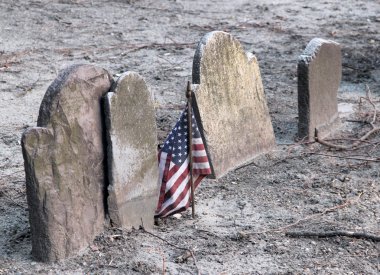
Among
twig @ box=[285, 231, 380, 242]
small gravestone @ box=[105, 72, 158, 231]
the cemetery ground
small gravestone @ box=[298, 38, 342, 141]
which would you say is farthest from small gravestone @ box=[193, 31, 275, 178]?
twig @ box=[285, 231, 380, 242]

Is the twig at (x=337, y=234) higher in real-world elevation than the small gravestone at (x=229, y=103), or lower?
lower

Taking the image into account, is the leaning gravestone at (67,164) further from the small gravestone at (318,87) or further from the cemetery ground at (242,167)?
the small gravestone at (318,87)

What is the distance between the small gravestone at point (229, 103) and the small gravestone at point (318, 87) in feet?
1.18

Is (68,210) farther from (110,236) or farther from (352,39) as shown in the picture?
(352,39)

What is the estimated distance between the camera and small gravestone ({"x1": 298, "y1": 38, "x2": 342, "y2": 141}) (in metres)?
7.16

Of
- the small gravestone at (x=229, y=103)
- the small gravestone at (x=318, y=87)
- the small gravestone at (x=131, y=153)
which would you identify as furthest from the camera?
the small gravestone at (x=318, y=87)

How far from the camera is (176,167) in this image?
571cm

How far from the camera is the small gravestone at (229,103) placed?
→ 251 inches

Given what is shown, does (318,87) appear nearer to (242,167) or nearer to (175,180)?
(242,167)

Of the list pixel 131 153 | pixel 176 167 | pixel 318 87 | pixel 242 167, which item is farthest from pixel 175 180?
pixel 318 87

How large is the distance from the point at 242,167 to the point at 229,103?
0.53 m

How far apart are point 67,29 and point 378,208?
245 inches

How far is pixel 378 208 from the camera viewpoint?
6031 millimetres

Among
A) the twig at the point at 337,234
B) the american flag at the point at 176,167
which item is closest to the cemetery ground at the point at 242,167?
the twig at the point at 337,234
